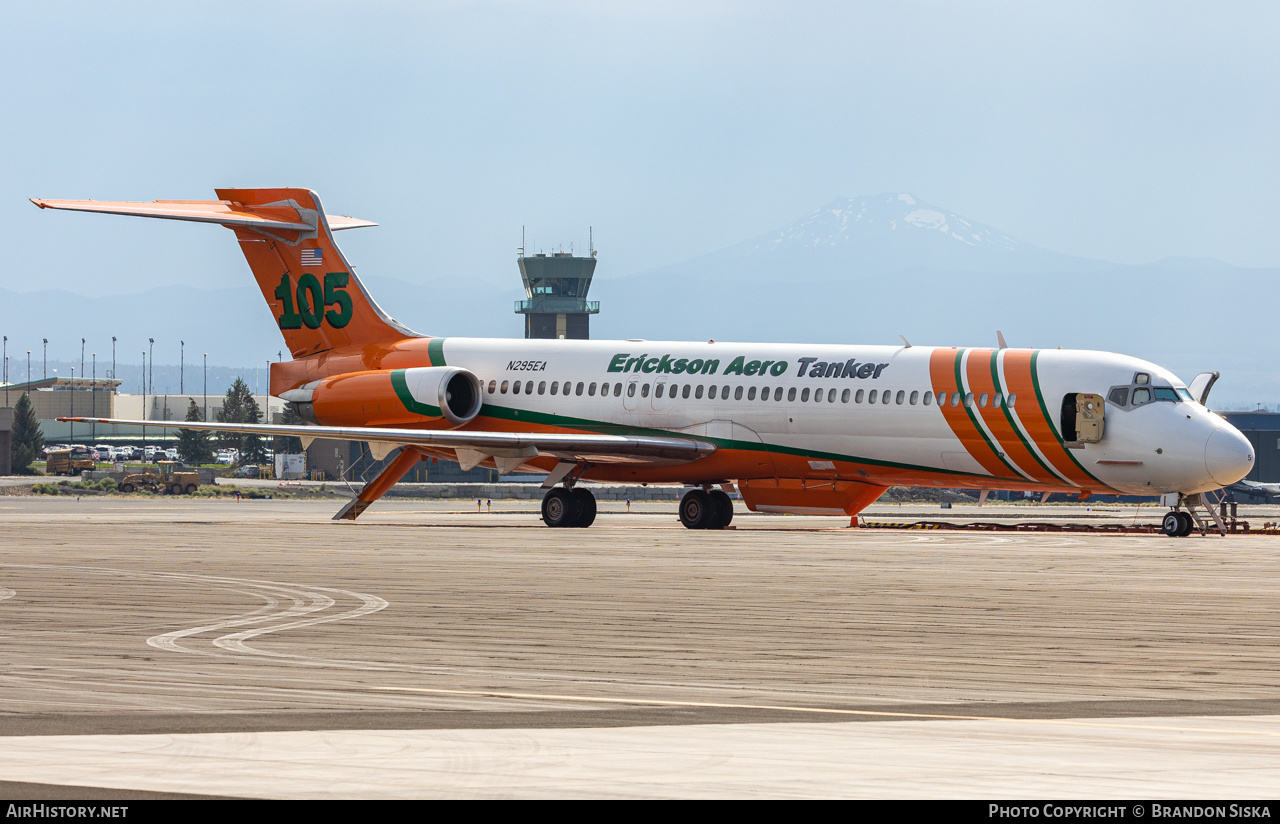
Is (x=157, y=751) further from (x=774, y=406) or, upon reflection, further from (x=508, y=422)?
(x=508, y=422)

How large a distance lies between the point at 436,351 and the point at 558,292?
120 m

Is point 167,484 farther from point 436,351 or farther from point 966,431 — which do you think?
point 966,431

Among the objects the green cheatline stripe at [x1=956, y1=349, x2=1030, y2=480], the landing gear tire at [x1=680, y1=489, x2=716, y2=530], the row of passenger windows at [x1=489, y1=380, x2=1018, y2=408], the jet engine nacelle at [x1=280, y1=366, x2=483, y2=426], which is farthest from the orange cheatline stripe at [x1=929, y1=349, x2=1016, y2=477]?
the jet engine nacelle at [x1=280, y1=366, x2=483, y2=426]

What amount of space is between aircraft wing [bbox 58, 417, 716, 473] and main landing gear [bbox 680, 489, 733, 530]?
1.62 meters

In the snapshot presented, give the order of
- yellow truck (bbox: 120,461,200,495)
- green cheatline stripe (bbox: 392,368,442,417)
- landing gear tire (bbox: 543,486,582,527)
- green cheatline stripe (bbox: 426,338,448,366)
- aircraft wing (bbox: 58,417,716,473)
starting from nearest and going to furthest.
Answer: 1. aircraft wing (bbox: 58,417,716,473)
2. landing gear tire (bbox: 543,486,582,527)
3. green cheatline stripe (bbox: 392,368,442,417)
4. green cheatline stripe (bbox: 426,338,448,366)
5. yellow truck (bbox: 120,461,200,495)

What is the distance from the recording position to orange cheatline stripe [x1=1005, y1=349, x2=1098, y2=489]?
110 feet

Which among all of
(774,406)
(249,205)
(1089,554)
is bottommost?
(1089,554)

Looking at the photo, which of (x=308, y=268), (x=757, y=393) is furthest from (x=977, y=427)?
(x=308, y=268)

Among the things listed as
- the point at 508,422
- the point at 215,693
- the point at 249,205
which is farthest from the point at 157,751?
the point at 249,205

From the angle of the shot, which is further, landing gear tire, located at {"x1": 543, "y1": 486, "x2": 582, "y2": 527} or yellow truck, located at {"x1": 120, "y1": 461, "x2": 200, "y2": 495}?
yellow truck, located at {"x1": 120, "y1": 461, "x2": 200, "y2": 495}

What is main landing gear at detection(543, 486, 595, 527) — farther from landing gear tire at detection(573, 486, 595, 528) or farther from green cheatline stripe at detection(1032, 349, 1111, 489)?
green cheatline stripe at detection(1032, 349, 1111, 489)

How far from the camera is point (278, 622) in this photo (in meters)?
16.9

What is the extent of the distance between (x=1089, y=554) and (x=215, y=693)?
19.1m

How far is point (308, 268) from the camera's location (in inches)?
1730
